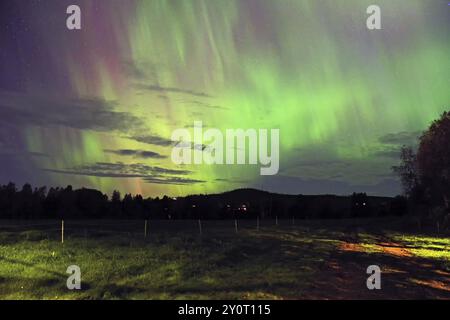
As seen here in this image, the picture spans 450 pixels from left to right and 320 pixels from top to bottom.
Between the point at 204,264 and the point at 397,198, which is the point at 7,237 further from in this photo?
the point at 397,198

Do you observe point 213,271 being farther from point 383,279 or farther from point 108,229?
point 108,229

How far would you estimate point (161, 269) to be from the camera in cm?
2464

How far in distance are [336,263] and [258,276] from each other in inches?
259

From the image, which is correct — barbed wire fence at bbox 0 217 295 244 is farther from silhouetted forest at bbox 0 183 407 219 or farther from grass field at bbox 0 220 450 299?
silhouetted forest at bbox 0 183 407 219

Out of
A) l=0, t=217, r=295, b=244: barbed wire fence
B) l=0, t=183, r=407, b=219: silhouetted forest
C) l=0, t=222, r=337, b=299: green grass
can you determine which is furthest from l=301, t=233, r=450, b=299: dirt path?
l=0, t=183, r=407, b=219: silhouetted forest

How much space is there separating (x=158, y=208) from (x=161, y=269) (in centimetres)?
15876

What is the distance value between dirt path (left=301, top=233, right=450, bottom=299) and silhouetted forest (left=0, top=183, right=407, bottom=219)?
128 metres

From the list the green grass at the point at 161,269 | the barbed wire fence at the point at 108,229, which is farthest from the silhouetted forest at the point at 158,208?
the green grass at the point at 161,269

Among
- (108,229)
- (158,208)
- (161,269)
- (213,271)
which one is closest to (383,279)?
(213,271)

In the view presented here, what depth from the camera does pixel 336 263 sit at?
26.8 meters

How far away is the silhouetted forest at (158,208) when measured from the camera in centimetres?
16112

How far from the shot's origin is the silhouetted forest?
161 metres

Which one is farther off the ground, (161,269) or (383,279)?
(161,269)
